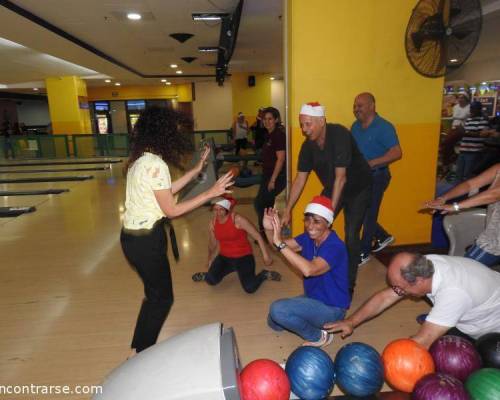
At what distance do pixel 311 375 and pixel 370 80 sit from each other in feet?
9.03

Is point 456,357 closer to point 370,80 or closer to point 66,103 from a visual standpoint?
point 370,80

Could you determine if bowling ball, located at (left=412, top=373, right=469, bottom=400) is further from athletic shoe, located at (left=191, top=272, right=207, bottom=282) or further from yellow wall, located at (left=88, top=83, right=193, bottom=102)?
yellow wall, located at (left=88, top=83, right=193, bottom=102)

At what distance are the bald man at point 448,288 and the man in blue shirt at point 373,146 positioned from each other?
5.28 feet

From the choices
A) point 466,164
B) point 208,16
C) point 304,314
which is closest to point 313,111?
point 304,314

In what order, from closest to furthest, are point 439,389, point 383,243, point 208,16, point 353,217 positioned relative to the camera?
point 439,389 → point 353,217 → point 383,243 → point 208,16

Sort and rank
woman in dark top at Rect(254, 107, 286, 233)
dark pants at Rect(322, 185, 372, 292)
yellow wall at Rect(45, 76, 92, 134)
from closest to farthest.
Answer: dark pants at Rect(322, 185, 372, 292) → woman in dark top at Rect(254, 107, 286, 233) → yellow wall at Rect(45, 76, 92, 134)

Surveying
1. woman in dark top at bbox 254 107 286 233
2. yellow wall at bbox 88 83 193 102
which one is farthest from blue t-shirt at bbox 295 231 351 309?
yellow wall at bbox 88 83 193 102

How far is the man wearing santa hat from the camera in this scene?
2.49 meters

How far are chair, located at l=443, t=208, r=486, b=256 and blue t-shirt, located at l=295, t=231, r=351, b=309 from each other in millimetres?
908

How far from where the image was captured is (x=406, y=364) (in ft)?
4.99

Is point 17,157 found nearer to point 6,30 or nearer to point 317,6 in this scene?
point 6,30

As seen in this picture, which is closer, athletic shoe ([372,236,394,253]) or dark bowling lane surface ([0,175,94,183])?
athletic shoe ([372,236,394,253])

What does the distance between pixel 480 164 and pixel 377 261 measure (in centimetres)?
234

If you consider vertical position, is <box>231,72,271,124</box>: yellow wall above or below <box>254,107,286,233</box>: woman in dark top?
above
